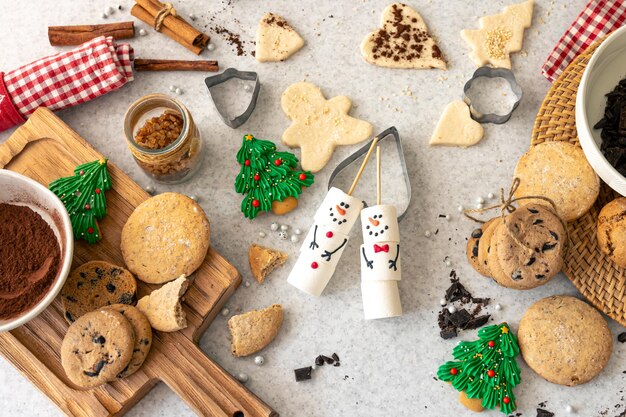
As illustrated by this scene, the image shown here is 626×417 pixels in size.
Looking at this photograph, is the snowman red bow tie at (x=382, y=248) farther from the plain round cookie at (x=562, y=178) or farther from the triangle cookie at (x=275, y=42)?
the triangle cookie at (x=275, y=42)

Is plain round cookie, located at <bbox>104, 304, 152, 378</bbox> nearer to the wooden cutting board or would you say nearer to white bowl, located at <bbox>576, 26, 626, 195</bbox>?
the wooden cutting board

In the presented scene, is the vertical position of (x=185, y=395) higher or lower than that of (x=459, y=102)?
lower

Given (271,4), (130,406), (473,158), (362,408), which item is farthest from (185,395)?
(271,4)

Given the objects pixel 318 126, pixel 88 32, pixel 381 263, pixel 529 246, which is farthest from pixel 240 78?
pixel 529 246

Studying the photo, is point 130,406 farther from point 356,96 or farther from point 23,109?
point 356,96

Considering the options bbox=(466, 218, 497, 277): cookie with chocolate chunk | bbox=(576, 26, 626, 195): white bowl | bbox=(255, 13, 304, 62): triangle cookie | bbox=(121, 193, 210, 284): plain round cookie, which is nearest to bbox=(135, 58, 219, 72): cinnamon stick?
bbox=(255, 13, 304, 62): triangle cookie

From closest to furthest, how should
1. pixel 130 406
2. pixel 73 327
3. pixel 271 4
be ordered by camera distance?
pixel 73 327 < pixel 130 406 < pixel 271 4
